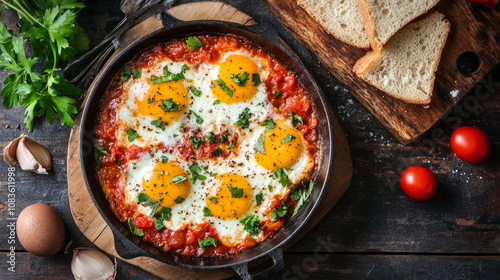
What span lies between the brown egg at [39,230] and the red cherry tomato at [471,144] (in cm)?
349

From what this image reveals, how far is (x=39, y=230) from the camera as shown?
3.34m

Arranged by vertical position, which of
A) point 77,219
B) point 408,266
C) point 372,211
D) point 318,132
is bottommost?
point 408,266

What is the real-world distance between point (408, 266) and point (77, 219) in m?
2.94

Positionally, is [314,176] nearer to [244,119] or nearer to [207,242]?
[244,119]

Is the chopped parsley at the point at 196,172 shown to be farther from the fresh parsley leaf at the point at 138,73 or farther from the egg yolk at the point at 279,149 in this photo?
the fresh parsley leaf at the point at 138,73

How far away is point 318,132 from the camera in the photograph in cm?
346

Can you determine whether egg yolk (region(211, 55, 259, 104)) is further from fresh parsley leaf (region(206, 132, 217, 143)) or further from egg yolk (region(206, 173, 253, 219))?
egg yolk (region(206, 173, 253, 219))

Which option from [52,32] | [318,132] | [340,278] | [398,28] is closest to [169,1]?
[52,32]

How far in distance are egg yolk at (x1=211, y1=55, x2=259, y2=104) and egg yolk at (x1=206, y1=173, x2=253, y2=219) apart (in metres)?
0.65

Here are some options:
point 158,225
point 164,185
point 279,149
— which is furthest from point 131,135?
point 279,149

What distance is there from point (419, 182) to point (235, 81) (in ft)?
5.81

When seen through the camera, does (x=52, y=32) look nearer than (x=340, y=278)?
Yes

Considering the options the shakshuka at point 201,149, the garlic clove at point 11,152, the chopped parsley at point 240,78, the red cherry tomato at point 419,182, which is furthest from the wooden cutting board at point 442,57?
the garlic clove at point 11,152

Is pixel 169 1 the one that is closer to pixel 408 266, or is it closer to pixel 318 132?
pixel 318 132
